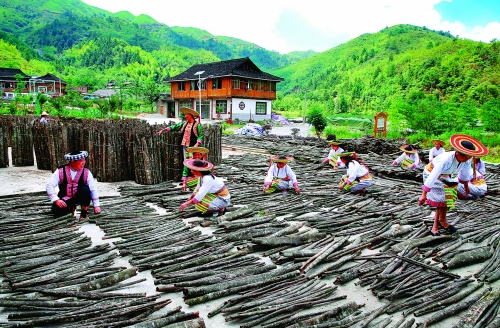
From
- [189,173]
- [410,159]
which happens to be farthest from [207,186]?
[410,159]

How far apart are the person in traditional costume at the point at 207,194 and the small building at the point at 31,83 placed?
5534 cm

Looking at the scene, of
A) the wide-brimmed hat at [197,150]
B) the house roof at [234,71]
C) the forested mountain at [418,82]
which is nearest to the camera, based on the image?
the wide-brimmed hat at [197,150]

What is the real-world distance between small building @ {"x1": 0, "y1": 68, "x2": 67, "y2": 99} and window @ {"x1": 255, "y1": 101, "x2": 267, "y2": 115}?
3401 centimetres

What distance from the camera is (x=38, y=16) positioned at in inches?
6447

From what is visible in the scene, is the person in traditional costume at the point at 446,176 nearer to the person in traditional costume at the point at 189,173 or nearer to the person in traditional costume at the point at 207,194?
the person in traditional costume at the point at 207,194

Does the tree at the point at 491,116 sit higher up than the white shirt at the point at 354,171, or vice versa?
the tree at the point at 491,116

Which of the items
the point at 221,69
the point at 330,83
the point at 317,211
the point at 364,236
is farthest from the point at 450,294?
the point at 330,83

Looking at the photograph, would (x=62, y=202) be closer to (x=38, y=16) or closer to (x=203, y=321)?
(x=203, y=321)

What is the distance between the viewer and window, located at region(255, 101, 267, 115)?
36225 millimetres

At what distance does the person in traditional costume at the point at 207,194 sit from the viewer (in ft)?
18.4

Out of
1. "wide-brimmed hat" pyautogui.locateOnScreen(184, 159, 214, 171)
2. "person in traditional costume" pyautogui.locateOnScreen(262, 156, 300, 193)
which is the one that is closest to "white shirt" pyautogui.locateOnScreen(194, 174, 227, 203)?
"wide-brimmed hat" pyautogui.locateOnScreen(184, 159, 214, 171)

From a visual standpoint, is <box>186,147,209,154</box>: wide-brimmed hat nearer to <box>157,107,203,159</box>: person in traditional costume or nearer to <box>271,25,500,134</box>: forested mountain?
<box>157,107,203,159</box>: person in traditional costume

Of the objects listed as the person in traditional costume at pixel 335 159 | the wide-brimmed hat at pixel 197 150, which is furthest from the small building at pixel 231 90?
the wide-brimmed hat at pixel 197 150

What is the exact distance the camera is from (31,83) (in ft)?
188
